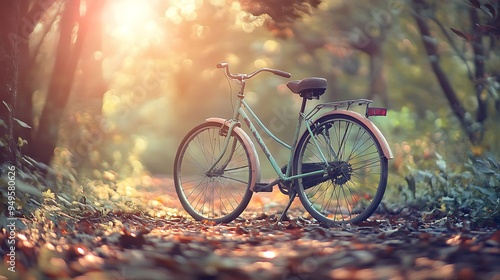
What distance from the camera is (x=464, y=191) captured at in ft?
18.5

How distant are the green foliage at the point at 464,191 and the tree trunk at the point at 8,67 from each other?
3.28m

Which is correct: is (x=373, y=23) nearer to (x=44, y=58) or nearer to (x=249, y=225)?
(x=44, y=58)

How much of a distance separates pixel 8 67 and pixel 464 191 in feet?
12.4

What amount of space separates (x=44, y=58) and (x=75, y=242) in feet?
15.8

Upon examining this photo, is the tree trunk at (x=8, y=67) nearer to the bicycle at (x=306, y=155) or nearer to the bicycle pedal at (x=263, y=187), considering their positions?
the bicycle at (x=306, y=155)

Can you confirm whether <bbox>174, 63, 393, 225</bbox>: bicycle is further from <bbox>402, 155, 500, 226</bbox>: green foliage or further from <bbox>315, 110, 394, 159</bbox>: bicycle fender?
<bbox>402, 155, 500, 226</bbox>: green foliage

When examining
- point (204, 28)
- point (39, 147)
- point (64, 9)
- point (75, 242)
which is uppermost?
point (204, 28)

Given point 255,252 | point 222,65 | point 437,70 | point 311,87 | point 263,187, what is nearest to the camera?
point 255,252

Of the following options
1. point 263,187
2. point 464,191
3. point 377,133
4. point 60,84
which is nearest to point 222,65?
point 263,187

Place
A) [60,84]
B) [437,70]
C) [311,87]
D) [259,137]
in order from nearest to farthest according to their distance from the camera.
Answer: [311,87]
[259,137]
[60,84]
[437,70]

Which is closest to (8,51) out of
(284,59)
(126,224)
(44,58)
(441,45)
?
(126,224)

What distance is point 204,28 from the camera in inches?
411

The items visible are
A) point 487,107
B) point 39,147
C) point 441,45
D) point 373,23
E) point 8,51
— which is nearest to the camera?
point 8,51

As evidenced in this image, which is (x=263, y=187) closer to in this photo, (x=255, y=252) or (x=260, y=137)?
(x=260, y=137)
